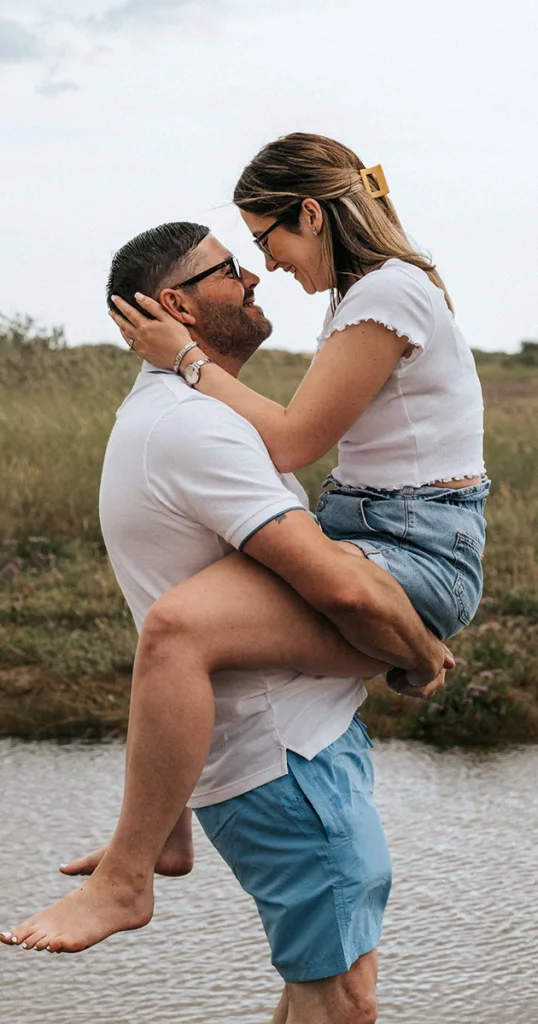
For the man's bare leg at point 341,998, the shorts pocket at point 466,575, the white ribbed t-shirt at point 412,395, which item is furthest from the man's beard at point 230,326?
the man's bare leg at point 341,998

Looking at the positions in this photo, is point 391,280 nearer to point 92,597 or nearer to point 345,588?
point 345,588

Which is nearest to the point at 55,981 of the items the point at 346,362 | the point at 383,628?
the point at 383,628

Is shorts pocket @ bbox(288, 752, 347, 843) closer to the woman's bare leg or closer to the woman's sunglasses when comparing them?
the woman's bare leg

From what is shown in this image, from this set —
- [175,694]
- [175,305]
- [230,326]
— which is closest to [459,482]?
[230,326]

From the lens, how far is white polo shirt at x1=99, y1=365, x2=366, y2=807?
226 cm

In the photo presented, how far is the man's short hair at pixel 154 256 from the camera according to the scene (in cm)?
254

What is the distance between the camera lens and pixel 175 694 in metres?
2.21

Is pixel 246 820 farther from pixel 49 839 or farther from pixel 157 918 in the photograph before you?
pixel 49 839

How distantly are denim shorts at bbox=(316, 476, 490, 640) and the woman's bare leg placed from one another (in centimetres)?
18

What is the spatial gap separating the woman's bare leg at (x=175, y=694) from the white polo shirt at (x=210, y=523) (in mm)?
39

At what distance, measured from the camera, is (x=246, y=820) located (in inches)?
94.0

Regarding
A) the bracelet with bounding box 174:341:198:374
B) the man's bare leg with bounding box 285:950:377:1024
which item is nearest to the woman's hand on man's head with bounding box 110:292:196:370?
the bracelet with bounding box 174:341:198:374

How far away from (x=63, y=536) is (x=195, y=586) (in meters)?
5.29

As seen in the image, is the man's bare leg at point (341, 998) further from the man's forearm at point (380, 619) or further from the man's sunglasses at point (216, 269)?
the man's sunglasses at point (216, 269)
